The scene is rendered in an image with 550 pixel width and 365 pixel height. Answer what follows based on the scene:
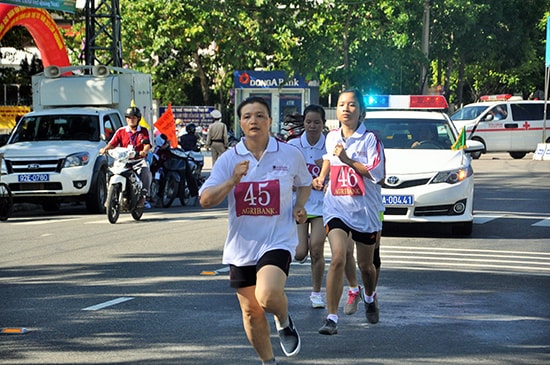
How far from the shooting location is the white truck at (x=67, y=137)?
19.9m

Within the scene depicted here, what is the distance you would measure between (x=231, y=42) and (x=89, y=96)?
2500 centimetres

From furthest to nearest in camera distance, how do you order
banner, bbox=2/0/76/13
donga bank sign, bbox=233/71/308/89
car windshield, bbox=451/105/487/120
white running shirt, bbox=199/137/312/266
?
donga bank sign, bbox=233/71/308/89, car windshield, bbox=451/105/487/120, banner, bbox=2/0/76/13, white running shirt, bbox=199/137/312/266

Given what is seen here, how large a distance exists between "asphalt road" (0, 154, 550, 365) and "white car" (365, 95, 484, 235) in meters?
0.38

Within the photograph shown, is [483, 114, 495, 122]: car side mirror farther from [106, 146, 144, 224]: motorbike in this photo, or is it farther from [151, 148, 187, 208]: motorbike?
[106, 146, 144, 224]: motorbike

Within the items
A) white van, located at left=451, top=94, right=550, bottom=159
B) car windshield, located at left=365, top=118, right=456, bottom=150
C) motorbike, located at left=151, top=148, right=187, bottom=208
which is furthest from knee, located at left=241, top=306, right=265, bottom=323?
white van, located at left=451, top=94, right=550, bottom=159

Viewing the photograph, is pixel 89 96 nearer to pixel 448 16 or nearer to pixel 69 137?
pixel 69 137

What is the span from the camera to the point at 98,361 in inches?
298

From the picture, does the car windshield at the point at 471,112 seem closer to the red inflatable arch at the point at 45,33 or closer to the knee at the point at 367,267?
the red inflatable arch at the point at 45,33

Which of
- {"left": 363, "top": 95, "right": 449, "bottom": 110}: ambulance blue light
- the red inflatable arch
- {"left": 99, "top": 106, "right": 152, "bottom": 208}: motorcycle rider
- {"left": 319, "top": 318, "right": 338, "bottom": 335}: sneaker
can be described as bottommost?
{"left": 319, "top": 318, "right": 338, "bottom": 335}: sneaker

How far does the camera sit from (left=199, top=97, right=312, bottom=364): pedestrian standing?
6672mm

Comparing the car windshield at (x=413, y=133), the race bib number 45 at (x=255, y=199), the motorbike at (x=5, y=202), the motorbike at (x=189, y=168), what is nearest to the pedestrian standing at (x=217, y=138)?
the motorbike at (x=189, y=168)

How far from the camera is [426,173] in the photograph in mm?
15570

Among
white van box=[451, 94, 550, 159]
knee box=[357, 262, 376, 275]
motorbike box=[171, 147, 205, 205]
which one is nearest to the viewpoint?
knee box=[357, 262, 376, 275]

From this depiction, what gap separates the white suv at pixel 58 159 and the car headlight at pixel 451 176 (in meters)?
7.00
